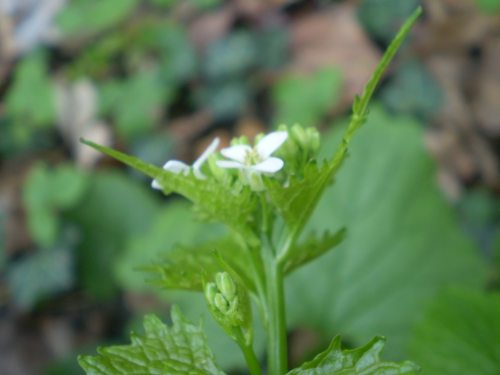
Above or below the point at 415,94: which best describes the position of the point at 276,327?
below

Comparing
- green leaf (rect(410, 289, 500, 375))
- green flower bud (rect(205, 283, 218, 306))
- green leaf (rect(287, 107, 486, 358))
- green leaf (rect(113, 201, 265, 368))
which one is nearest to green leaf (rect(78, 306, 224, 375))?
green flower bud (rect(205, 283, 218, 306))

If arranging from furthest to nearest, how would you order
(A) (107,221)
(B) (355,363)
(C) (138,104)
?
(C) (138,104) < (A) (107,221) < (B) (355,363)

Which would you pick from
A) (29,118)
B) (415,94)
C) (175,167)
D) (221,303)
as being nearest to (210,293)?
(221,303)

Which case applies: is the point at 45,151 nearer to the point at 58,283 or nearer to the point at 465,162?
the point at 58,283

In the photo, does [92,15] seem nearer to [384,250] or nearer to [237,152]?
[384,250]

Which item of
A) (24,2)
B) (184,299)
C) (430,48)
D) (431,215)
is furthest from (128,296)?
(24,2)

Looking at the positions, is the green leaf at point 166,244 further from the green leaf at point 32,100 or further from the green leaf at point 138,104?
the green leaf at point 32,100

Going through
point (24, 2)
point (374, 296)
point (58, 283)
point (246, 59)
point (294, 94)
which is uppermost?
point (24, 2)
